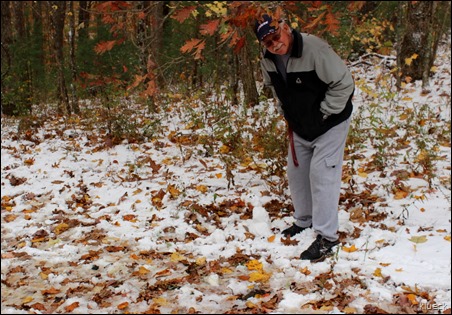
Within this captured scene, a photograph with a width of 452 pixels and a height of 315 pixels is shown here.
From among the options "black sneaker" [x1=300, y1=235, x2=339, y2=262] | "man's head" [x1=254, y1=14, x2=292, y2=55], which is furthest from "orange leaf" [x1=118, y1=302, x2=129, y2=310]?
"man's head" [x1=254, y1=14, x2=292, y2=55]

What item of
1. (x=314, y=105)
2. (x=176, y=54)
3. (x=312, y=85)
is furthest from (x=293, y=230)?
(x=176, y=54)

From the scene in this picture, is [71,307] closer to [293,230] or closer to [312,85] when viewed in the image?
[293,230]

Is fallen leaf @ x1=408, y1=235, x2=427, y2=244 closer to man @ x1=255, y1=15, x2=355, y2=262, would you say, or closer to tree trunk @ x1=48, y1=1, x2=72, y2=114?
man @ x1=255, y1=15, x2=355, y2=262

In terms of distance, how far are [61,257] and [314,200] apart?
2353mm

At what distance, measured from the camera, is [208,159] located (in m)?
6.45

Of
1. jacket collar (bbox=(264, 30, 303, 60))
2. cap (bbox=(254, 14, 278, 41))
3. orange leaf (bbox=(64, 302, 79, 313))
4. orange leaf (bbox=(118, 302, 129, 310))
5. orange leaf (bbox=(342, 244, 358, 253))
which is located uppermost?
cap (bbox=(254, 14, 278, 41))

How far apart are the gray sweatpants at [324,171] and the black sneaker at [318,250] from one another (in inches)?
2.1

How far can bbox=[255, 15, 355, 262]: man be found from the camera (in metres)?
3.44

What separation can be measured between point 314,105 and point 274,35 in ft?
2.23

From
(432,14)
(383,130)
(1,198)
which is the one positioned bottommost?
(1,198)

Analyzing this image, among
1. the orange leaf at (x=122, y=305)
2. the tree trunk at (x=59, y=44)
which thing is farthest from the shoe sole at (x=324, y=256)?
the tree trunk at (x=59, y=44)

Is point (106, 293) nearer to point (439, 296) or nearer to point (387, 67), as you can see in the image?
point (439, 296)

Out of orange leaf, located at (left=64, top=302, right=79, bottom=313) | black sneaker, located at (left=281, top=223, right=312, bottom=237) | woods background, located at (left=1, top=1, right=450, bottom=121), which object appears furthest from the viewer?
woods background, located at (left=1, top=1, right=450, bottom=121)

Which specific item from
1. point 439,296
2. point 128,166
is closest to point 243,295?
point 439,296
